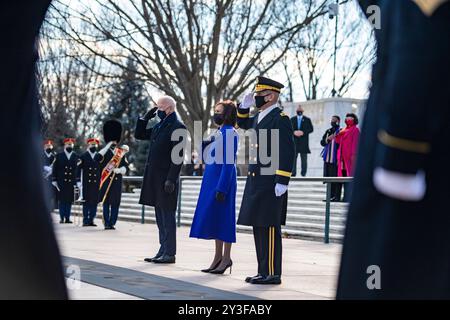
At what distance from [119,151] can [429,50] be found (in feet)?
54.1

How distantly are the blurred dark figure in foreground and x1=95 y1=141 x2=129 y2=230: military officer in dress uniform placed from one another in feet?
51.3

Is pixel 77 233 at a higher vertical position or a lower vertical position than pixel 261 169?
lower

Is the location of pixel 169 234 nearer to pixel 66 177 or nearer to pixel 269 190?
pixel 269 190

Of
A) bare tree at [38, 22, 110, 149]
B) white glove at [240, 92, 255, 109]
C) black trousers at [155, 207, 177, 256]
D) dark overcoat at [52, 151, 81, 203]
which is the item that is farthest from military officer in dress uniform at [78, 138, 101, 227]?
bare tree at [38, 22, 110, 149]

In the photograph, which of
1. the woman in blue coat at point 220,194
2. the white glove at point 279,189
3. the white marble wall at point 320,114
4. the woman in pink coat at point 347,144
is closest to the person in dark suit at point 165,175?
the woman in blue coat at point 220,194

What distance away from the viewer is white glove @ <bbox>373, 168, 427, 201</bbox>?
2623mm

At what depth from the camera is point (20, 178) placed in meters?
2.50

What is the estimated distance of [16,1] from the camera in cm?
246

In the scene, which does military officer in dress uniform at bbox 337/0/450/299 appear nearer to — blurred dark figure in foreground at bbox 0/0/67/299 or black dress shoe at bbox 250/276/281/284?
blurred dark figure in foreground at bbox 0/0/67/299

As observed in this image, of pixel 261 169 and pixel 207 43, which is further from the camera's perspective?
pixel 207 43

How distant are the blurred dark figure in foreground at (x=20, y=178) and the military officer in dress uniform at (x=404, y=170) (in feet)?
2.92

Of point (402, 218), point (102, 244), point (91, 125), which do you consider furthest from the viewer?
point (91, 125)
